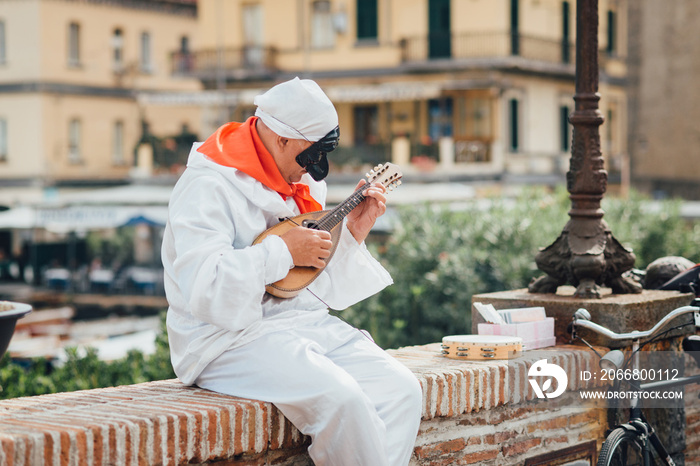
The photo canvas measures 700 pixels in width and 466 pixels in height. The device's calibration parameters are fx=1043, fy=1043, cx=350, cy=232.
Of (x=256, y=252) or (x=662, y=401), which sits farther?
(x=662, y=401)

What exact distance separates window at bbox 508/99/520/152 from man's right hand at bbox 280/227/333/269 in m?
29.8

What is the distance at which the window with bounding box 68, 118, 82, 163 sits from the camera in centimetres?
3816

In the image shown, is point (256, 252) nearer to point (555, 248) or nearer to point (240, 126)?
point (240, 126)

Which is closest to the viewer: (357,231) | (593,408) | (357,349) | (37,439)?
(37,439)

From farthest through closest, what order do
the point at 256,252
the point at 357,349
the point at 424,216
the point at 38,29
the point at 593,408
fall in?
the point at 38,29 → the point at 424,216 → the point at 593,408 → the point at 357,349 → the point at 256,252

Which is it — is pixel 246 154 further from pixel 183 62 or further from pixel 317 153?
pixel 183 62

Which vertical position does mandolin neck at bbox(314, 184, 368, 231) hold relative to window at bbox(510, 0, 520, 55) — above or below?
below

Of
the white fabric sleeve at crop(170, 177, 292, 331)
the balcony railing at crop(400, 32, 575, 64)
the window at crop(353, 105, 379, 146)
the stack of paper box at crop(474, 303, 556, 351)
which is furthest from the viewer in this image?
the window at crop(353, 105, 379, 146)

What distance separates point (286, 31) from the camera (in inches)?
1345

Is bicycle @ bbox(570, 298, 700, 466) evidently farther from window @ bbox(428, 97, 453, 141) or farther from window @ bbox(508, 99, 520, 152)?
window @ bbox(508, 99, 520, 152)

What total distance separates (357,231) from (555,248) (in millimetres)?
1684

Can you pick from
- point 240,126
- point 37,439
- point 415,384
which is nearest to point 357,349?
point 415,384

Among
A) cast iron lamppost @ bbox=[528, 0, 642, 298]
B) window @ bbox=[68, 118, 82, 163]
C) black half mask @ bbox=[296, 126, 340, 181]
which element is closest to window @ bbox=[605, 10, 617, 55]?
window @ bbox=[68, 118, 82, 163]

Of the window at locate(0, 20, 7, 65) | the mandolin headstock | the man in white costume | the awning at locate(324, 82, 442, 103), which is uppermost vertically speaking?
the window at locate(0, 20, 7, 65)
